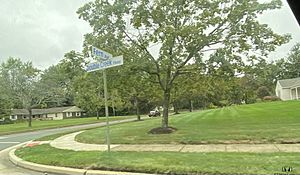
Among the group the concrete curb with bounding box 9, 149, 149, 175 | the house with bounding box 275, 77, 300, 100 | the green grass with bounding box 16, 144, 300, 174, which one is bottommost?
the concrete curb with bounding box 9, 149, 149, 175

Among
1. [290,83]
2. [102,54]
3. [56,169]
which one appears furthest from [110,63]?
[290,83]

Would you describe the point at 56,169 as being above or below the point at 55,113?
below

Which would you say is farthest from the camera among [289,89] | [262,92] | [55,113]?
[55,113]

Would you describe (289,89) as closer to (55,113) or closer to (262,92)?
(262,92)

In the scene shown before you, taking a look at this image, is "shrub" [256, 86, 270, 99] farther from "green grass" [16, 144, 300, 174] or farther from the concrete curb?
the concrete curb

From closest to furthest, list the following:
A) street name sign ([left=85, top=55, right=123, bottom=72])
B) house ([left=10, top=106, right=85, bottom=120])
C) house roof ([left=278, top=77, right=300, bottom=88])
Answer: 1. street name sign ([left=85, top=55, right=123, bottom=72])
2. house roof ([left=278, top=77, right=300, bottom=88])
3. house ([left=10, top=106, right=85, bottom=120])

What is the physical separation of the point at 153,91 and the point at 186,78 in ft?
10.2

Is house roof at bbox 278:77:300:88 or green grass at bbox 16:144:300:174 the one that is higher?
house roof at bbox 278:77:300:88

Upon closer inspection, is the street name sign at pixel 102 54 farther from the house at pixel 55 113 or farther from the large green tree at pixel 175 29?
the house at pixel 55 113

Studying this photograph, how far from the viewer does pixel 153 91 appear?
2144 centimetres

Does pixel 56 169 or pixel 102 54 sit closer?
pixel 56 169

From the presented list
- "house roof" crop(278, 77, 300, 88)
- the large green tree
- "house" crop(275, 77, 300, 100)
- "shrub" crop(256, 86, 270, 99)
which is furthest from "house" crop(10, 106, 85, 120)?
the large green tree

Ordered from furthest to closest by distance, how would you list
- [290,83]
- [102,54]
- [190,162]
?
[290,83]
[102,54]
[190,162]

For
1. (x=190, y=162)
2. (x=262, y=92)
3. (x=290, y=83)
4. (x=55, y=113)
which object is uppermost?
(x=290, y=83)
